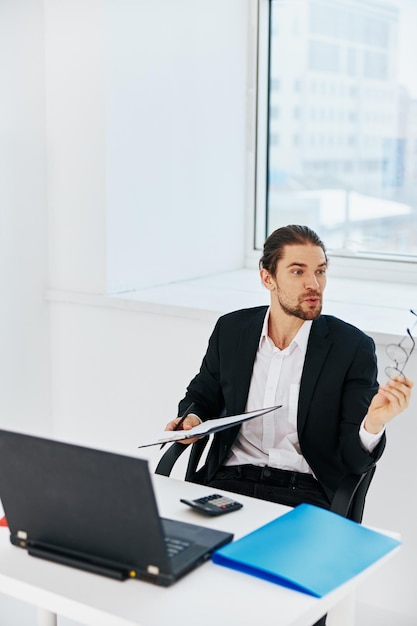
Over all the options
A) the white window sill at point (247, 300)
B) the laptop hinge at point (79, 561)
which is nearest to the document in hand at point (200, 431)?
the laptop hinge at point (79, 561)

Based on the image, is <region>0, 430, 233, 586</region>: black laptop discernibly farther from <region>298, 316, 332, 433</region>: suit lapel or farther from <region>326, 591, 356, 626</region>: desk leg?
<region>298, 316, 332, 433</region>: suit lapel

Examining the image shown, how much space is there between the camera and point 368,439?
2.30m

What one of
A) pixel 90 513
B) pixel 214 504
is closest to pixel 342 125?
pixel 214 504

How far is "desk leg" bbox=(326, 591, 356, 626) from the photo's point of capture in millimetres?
1822

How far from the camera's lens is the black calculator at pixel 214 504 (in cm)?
196

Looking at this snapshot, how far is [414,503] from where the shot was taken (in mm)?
2871

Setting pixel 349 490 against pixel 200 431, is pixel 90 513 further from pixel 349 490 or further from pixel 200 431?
pixel 349 490

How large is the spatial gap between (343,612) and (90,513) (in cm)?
55

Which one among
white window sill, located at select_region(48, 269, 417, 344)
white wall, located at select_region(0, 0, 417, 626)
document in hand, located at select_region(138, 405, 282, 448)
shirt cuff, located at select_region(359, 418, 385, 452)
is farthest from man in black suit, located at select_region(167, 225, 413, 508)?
white wall, located at select_region(0, 0, 417, 626)

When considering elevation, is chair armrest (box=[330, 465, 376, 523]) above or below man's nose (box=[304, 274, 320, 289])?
below

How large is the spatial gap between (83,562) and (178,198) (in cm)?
231

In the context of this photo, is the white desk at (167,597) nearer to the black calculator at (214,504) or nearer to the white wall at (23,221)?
the black calculator at (214,504)

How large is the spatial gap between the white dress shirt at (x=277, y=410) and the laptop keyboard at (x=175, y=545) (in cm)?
77

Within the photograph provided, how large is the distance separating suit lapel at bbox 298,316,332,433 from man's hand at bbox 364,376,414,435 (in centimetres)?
24
